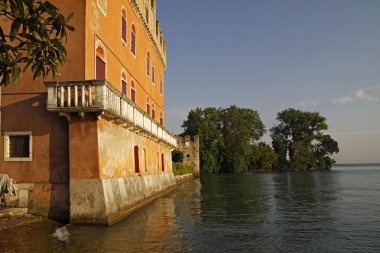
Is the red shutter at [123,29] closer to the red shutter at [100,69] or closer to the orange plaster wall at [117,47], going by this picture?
the orange plaster wall at [117,47]

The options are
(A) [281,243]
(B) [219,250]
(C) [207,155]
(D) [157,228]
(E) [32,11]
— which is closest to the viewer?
(E) [32,11]

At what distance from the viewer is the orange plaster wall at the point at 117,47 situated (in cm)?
1587

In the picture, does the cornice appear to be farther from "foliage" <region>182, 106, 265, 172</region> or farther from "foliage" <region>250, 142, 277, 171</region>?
"foliage" <region>250, 142, 277, 171</region>

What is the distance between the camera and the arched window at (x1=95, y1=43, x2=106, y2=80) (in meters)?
16.7

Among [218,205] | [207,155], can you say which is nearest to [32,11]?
[218,205]

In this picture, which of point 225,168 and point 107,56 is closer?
point 107,56

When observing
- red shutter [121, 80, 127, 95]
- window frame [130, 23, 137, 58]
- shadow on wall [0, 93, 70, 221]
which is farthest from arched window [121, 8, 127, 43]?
shadow on wall [0, 93, 70, 221]

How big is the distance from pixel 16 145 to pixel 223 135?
68.2 m

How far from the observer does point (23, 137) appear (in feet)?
50.3

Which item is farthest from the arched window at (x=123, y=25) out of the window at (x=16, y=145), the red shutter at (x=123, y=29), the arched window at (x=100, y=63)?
the window at (x=16, y=145)

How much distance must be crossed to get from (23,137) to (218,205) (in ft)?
35.3

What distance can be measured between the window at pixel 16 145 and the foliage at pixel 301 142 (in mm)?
77564

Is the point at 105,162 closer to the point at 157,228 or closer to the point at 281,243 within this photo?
the point at 157,228

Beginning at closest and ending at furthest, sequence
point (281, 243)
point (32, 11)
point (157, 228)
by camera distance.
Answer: point (32, 11), point (281, 243), point (157, 228)
